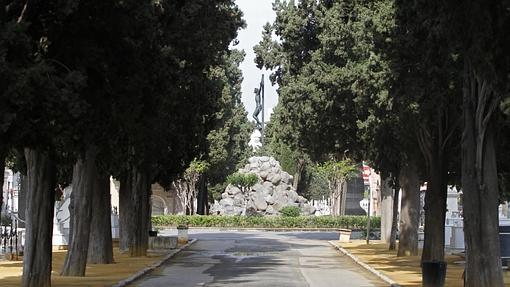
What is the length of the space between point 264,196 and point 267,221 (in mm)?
10926

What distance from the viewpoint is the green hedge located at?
80.6 meters

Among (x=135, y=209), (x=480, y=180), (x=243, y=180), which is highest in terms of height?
(x=243, y=180)

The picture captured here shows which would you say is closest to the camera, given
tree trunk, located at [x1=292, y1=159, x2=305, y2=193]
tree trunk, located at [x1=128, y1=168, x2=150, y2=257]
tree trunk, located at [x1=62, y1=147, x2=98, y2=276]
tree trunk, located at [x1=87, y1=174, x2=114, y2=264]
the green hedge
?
tree trunk, located at [x1=62, y1=147, x2=98, y2=276]

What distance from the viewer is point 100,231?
34312 millimetres

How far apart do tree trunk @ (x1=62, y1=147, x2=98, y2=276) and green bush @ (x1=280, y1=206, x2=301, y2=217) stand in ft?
193

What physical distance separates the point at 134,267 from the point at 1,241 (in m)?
10.9

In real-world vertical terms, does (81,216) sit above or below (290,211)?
above

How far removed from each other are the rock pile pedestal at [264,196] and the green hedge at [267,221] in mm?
7169

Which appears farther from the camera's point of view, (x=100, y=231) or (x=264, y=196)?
(x=264, y=196)

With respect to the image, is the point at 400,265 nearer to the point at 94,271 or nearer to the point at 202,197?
the point at 94,271

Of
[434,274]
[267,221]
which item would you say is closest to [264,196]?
[267,221]

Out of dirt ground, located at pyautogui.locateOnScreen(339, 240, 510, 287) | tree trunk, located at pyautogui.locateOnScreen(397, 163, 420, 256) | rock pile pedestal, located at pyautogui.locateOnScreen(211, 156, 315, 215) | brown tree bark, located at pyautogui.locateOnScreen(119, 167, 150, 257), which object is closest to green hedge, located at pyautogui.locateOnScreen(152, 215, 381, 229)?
rock pile pedestal, located at pyautogui.locateOnScreen(211, 156, 315, 215)

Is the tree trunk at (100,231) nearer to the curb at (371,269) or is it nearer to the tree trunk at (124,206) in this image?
the tree trunk at (124,206)

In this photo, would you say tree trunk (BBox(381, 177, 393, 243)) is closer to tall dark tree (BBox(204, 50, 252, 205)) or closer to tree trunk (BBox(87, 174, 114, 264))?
tree trunk (BBox(87, 174, 114, 264))
